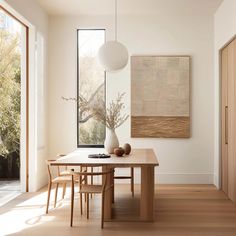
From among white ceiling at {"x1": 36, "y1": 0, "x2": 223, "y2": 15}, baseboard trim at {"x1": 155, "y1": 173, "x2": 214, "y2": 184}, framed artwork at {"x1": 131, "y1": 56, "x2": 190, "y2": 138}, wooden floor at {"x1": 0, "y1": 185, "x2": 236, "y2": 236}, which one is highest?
white ceiling at {"x1": 36, "y1": 0, "x2": 223, "y2": 15}

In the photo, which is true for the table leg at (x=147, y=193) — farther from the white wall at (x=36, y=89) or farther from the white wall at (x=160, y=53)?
the white wall at (x=160, y=53)

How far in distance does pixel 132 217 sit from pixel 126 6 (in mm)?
3558

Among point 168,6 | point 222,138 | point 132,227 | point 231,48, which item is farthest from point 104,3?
point 132,227

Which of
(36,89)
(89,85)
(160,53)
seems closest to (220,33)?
(160,53)

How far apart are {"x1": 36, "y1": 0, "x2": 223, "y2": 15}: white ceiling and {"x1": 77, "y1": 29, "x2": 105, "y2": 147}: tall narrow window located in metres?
0.47

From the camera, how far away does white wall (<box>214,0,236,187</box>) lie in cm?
585

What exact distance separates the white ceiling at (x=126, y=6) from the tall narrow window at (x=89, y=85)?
0.47 meters

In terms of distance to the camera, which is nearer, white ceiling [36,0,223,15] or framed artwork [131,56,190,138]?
white ceiling [36,0,223,15]

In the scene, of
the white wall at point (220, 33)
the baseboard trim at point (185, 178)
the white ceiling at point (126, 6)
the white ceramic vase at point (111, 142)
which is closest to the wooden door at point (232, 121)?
the white wall at point (220, 33)

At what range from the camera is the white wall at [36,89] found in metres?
6.52

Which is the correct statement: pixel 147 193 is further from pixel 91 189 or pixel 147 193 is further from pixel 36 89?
pixel 36 89

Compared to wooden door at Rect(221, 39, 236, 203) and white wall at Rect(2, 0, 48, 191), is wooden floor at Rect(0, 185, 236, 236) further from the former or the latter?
white wall at Rect(2, 0, 48, 191)

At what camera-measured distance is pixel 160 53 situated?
24.6 ft

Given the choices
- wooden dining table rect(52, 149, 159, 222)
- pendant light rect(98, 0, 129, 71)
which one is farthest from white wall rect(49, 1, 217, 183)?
pendant light rect(98, 0, 129, 71)
